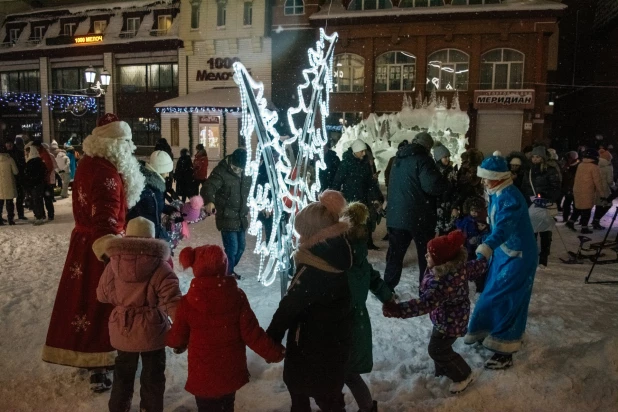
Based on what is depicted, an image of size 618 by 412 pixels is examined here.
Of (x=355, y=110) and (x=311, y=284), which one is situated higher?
(x=355, y=110)

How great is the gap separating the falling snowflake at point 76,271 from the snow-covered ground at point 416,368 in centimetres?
87

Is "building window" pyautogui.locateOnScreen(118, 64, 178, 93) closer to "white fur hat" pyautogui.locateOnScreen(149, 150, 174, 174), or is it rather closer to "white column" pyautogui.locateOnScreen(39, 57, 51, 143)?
"white column" pyautogui.locateOnScreen(39, 57, 51, 143)

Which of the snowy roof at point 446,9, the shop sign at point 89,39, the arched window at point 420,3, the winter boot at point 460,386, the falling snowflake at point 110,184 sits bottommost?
the winter boot at point 460,386

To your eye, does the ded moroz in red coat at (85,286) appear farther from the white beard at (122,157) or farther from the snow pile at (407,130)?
the snow pile at (407,130)

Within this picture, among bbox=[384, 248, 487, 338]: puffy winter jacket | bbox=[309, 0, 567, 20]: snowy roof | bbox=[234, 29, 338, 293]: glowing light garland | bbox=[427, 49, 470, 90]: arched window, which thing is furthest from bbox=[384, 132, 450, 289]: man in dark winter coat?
bbox=[427, 49, 470, 90]: arched window

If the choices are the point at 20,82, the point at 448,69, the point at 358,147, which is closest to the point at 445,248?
the point at 358,147

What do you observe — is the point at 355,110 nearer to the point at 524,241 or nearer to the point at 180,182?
the point at 180,182

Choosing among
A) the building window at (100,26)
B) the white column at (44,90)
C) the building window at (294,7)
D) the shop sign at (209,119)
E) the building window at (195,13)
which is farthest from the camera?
the white column at (44,90)

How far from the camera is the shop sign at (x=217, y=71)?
2648 cm

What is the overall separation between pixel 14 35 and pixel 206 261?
119 feet

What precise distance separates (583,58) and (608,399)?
32.0 metres

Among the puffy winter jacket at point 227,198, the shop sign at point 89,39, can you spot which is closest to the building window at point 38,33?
the shop sign at point 89,39

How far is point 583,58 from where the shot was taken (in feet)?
100.0

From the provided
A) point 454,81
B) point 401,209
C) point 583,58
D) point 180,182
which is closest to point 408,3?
point 454,81
